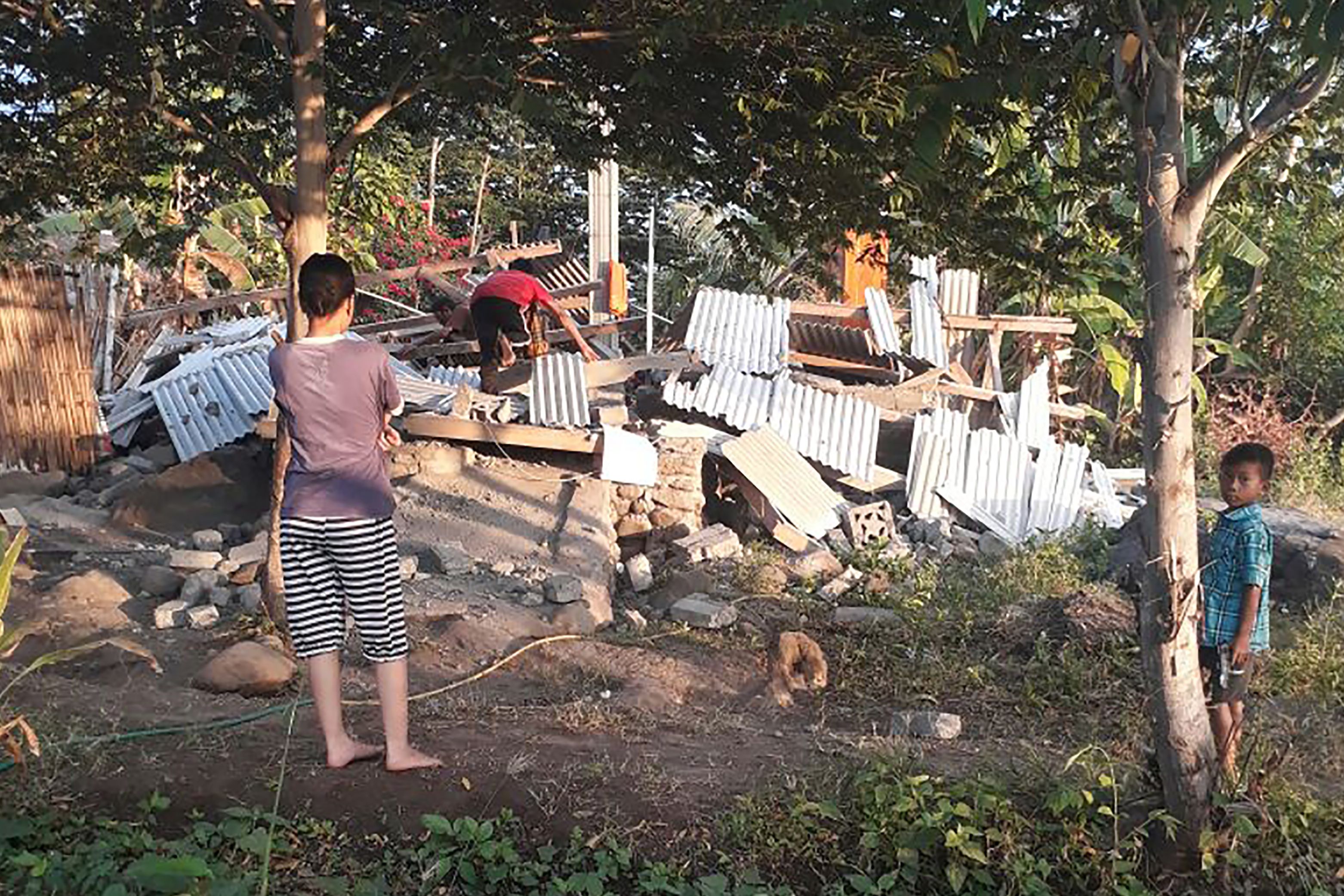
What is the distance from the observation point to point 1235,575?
446 cm

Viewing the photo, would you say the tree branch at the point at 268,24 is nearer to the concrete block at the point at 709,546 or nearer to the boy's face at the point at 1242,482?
the boy's face at the point at 1242,482

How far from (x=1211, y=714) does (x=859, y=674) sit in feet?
8.98

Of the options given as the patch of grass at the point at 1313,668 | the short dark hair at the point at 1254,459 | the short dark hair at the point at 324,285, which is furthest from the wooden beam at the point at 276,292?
the short dark hair at the point at 1254,459

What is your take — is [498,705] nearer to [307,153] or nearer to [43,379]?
[307,153]

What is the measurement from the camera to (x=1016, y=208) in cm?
553

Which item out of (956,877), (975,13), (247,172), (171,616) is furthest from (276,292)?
(975,13)

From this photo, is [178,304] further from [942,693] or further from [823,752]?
[823,752]

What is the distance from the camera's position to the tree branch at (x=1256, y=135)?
3312 mm

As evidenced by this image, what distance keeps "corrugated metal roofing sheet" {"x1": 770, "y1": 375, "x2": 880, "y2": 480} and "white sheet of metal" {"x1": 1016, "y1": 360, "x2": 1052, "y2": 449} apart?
2189 millimetres

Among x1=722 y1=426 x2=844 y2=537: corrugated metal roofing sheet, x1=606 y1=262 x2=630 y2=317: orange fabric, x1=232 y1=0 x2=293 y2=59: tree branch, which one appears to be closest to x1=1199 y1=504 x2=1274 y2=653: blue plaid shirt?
x1=232 y1=0 x2=293 y2=59: tree branch

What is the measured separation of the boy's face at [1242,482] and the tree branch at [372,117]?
12.6ft

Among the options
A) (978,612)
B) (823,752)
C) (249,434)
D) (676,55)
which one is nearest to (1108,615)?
(978,612)

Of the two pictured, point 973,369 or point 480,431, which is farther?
point 973,369

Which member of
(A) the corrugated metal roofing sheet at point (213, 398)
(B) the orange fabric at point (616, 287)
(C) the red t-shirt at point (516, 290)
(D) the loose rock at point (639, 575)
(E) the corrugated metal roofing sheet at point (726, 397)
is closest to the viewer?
(D) the loose rock at point (639, 575)
